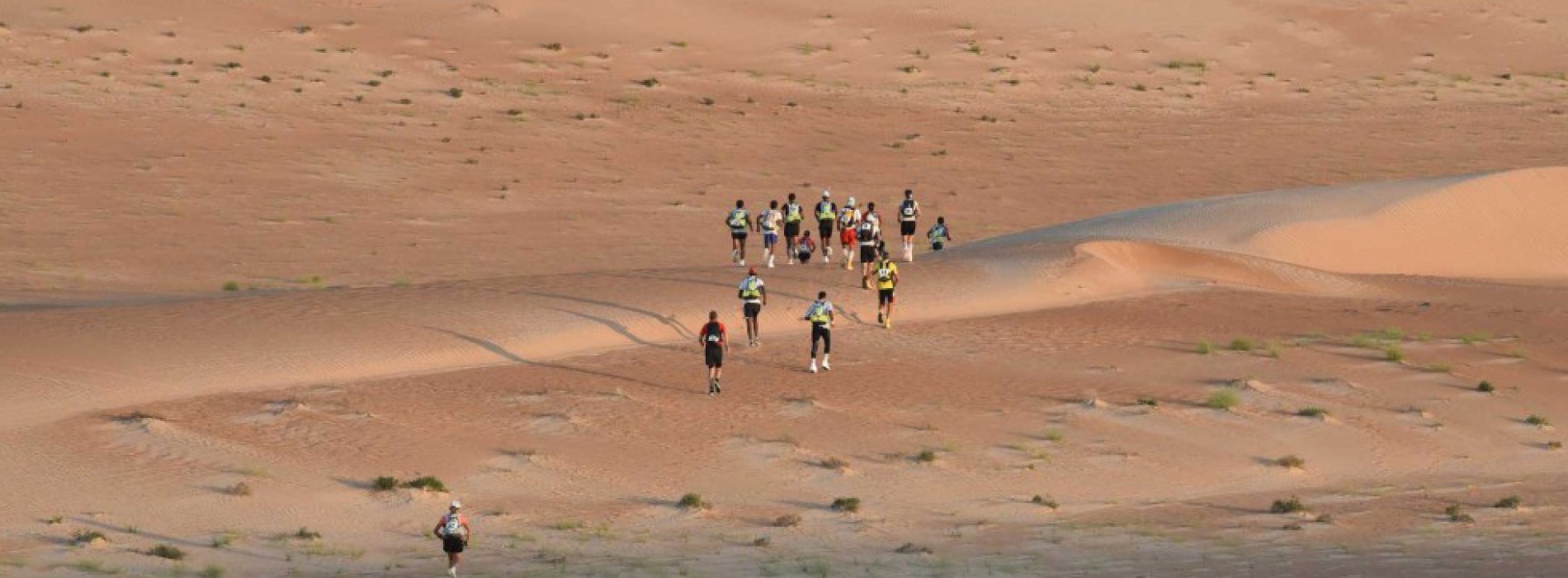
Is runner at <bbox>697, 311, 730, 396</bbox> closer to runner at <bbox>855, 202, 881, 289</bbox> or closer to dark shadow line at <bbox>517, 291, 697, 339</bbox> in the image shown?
dark shadow line at <bbox>517, 291, 697, 339</bbox>

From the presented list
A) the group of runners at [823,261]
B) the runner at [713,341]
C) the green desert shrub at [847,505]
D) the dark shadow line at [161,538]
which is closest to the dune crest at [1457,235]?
the group of runners at [823,261]

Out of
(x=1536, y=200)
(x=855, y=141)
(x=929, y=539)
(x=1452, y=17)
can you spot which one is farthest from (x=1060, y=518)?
(x=1452, y=17)

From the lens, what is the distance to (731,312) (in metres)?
37.1

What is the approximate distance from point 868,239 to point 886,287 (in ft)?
8.55

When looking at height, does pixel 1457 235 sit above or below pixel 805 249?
above

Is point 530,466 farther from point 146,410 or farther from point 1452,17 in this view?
point 1452,17

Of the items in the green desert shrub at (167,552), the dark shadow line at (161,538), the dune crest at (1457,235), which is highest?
A: the dune crest at (1457,235)

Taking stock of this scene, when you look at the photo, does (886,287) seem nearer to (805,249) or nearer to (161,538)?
(805,249)

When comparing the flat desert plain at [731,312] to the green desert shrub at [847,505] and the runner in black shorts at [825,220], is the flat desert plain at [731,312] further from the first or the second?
the runner in black shorts at [825,220]

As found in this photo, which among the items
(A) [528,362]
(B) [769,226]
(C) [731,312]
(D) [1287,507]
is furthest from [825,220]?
(D) [1287,507]

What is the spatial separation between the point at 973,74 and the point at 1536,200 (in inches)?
1100

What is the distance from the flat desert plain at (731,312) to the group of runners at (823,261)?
49cm

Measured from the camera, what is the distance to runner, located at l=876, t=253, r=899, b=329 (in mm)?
35688

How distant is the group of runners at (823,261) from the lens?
33.0 meters
